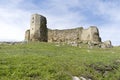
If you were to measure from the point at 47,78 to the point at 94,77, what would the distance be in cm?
413

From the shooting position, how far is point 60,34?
5950 centimetres

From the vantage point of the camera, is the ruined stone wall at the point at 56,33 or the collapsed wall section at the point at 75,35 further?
the collapsed wall section at the point at 75,35

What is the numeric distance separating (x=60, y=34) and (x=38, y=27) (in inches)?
342

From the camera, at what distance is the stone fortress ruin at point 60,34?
51656mm

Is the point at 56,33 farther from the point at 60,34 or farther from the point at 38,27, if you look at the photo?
the point at 38,27

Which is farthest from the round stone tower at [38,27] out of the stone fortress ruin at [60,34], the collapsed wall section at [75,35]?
the collapsed wall section at [75,35]

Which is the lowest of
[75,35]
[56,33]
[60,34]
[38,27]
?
[75,35]

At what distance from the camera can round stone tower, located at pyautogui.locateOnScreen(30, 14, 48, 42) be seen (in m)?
51.6

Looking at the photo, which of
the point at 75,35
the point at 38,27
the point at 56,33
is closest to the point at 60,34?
the point at 56,33

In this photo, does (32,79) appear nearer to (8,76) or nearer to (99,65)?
(8,76)

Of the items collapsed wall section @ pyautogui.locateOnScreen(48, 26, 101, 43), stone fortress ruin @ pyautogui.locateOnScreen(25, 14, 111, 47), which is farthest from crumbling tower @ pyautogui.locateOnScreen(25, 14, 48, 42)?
collapsed wall section @ pyautogui.locateOnScreen(48, 26, 101, 43)

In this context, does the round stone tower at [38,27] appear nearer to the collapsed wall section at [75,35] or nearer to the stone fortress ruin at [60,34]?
the stone fortress ruin at [60,34]

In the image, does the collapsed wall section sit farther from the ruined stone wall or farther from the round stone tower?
the round stone tower

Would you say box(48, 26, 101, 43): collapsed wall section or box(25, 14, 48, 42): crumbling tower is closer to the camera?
box(25, 14, 48, 42): crumbling tower
